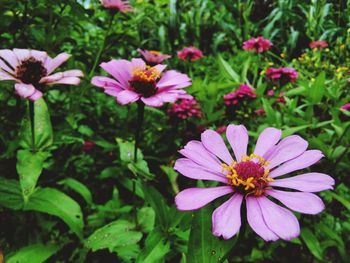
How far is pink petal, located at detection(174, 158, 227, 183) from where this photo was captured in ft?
1.64

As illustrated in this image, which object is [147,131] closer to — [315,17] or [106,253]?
[106,253]

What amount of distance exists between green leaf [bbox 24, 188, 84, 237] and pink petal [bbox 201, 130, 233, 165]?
393 millimetres

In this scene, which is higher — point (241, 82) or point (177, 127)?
point (241, 82)

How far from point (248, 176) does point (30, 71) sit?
49cm

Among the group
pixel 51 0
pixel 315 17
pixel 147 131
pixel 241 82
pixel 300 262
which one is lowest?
pixel 300 262

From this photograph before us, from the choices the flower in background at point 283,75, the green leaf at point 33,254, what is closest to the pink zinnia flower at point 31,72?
the green leaf at point 33,254

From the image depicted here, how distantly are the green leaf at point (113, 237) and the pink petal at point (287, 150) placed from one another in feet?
1.18

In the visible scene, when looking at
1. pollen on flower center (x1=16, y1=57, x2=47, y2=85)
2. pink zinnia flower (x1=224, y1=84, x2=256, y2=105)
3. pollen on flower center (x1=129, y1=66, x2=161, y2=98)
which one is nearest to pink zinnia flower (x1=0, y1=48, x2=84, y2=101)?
pollen on flower center (x1=16, y1=57, x2=47, y2=85)

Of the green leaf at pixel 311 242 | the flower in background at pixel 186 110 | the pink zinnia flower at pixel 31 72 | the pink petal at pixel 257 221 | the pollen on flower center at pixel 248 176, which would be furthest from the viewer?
the flower in background at pixel 186 110

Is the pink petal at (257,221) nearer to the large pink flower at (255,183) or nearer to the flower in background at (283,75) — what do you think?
the large pink flower at (255,183)

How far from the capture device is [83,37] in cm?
164

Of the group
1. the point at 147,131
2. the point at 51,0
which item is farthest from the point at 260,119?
the point at 51,0

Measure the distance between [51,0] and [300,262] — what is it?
0.99 m

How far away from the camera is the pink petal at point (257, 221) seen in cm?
42
